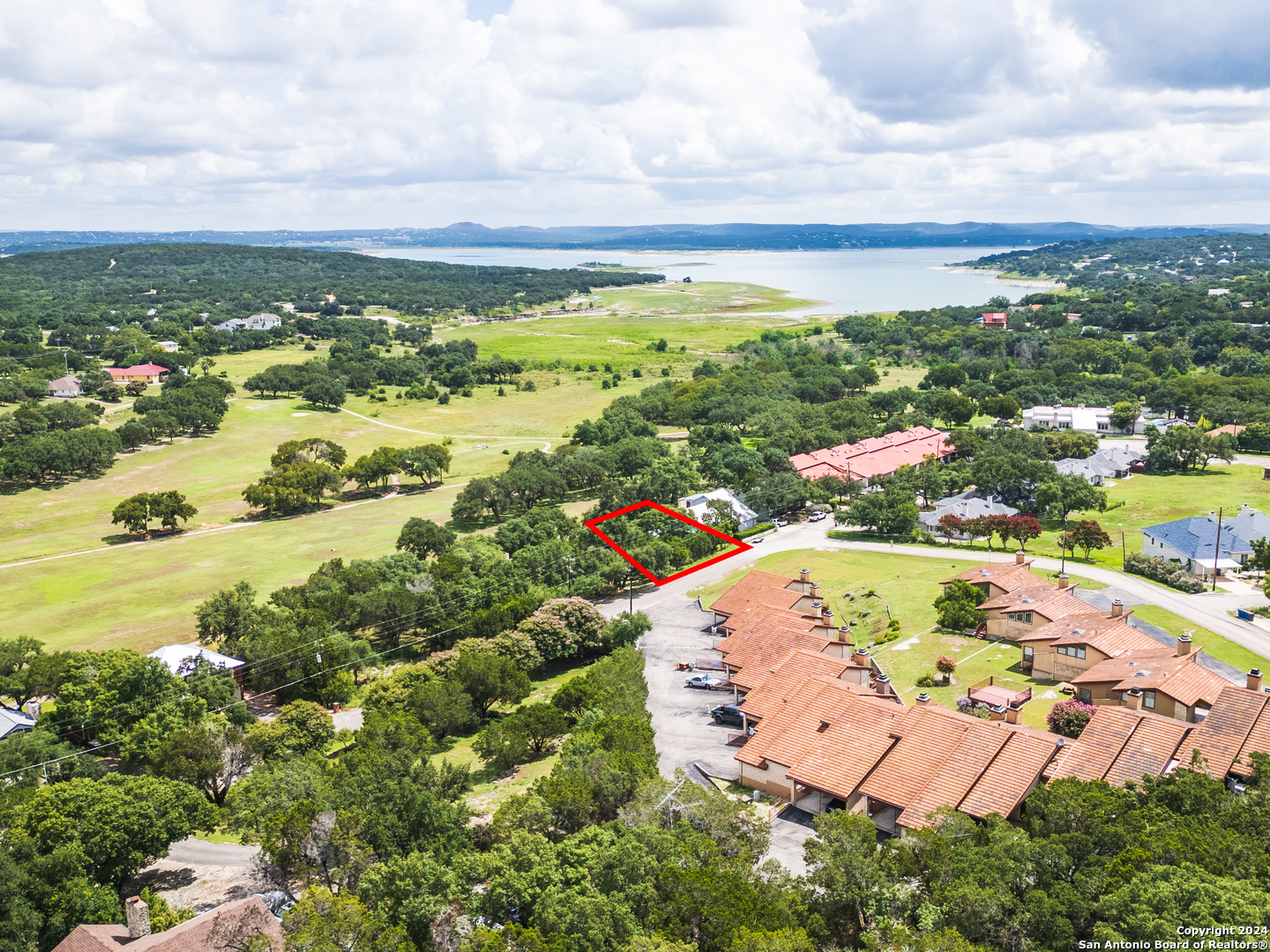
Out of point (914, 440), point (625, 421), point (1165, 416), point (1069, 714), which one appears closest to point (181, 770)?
point (1069, 714)

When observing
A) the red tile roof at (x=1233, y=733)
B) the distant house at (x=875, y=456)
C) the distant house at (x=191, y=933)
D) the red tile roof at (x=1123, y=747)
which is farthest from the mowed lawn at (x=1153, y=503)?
the distant house at (x=191, y=933)

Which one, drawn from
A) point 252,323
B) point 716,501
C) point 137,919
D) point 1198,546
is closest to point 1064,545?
point 1198,546

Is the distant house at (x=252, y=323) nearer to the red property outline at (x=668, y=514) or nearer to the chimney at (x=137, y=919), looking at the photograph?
the red property outline at (x=668, y=514)

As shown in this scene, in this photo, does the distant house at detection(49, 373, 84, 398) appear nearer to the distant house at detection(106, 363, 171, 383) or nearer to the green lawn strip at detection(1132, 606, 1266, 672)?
the distant house at detection(106, 363, 171, 383)

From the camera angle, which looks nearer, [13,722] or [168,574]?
[13,722]

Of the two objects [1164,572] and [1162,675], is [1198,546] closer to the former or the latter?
[1164,572]

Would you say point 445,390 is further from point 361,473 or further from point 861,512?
point 861,512
